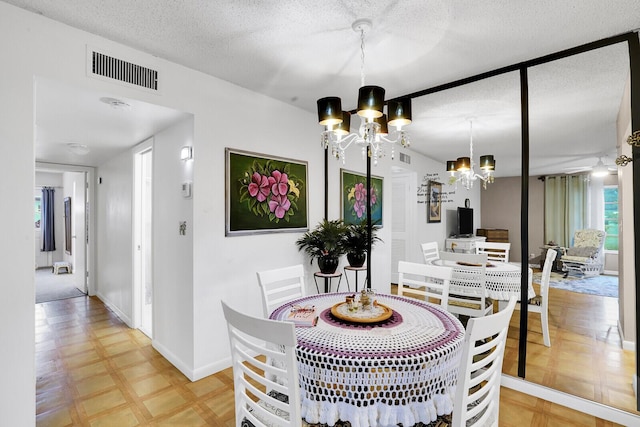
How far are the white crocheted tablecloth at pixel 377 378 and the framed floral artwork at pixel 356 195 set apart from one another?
2.44 meters

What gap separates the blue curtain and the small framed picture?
8.52 m

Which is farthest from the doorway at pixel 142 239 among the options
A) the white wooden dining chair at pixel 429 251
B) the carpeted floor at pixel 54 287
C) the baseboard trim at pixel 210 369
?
the white wooden dining chair at pixel 429 251

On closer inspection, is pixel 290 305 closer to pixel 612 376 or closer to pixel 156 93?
pixel 156 93

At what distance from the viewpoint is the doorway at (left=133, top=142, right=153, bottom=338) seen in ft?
11.5

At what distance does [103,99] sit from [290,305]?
1.95 meters

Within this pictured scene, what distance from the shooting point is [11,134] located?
1677mm

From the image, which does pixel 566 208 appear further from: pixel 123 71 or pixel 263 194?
pixel 123 71

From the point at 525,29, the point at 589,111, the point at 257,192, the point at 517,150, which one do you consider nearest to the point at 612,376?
the point at 517,150

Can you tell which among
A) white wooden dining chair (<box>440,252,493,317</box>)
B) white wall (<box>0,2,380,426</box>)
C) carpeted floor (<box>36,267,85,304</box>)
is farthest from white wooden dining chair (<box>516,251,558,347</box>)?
carpeted floor (<box>36,267,85,304</box>)

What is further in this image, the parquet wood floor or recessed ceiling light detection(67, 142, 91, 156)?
recessed ceiling light detection(67, 142, 91, 156)

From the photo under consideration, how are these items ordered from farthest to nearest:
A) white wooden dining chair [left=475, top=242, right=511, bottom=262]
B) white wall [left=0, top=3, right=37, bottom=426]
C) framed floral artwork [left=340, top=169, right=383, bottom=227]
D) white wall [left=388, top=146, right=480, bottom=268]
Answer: framed floral artwork [left=340, top=169, right=383, bottom=227], white wooden dining chair [left=475, top=242, right=511, bottom=262], white wall [left=388, top=146, right=480, bottom=268], white wall [left=0, top=3, right=37, bottom=426]

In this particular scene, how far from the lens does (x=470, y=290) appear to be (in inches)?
110

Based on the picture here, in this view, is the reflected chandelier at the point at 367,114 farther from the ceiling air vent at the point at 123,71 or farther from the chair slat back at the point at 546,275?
the chair slat back at the point at 546,275

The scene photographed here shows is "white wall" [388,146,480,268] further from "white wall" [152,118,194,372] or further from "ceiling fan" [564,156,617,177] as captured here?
"white wall" [152,118,194,372]
